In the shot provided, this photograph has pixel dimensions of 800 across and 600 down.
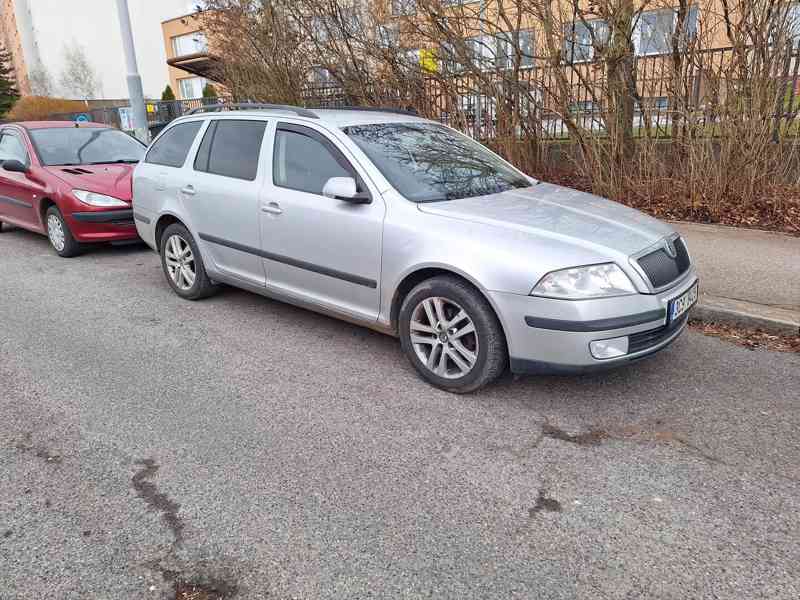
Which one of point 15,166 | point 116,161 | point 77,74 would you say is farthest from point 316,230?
point 77,74

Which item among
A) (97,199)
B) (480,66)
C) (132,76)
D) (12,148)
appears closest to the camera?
(97,199)

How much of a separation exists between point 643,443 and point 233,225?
3324 mm

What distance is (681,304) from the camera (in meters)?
3.72

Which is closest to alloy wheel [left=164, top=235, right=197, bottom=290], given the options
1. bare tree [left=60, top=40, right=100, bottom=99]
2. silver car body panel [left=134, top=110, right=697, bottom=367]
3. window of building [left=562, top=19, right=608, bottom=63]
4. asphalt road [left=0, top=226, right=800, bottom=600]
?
silver car body panel [left=134, top=110, right=697, bottom=367]

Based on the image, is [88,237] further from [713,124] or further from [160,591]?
[713,124]

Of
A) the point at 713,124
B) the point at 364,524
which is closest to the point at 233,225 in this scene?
the point at 364,524

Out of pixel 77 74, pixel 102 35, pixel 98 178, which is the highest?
pixel 102 35

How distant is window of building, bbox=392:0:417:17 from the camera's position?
354 inches

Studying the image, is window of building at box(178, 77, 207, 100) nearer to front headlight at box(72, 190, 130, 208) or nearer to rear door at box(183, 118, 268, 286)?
front headlight at box(72, 190, 130, 208)

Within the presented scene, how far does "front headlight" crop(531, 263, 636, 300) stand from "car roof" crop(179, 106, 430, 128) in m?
1.99

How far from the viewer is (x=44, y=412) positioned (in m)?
3.68

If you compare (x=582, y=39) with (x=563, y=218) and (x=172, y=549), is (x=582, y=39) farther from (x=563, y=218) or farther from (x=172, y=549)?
(x=172, y=549)

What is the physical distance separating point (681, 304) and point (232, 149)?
3.51 meters

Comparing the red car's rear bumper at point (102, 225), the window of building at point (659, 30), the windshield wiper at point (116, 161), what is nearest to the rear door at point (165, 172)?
the red car's rear bumper at point (102, 225)
